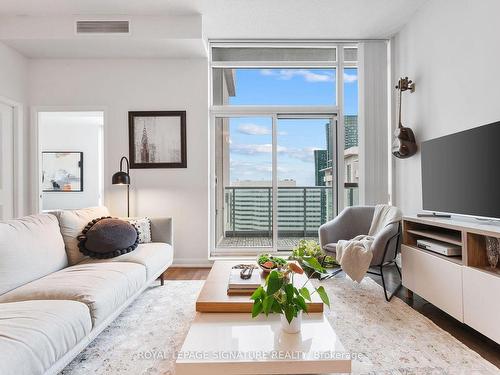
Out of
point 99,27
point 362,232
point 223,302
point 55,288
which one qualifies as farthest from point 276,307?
point 99,27

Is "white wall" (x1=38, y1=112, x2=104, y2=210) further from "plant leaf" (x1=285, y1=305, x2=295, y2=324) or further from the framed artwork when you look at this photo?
"plant leaf" (x1=285, y1=305, x2=295, y2=324)

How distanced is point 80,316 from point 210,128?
3.14 meters

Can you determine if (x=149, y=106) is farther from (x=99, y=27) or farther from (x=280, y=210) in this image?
(x=280, y=210)

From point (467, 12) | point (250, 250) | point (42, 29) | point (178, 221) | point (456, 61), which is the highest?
point (42, 29)

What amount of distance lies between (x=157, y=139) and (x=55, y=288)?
2609mm

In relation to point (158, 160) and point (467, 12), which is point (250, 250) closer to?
point (158, 160)

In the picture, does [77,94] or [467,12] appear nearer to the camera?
[467,12]

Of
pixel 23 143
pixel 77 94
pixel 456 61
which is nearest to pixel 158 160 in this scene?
pixel 77 94

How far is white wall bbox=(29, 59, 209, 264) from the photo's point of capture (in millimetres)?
4117

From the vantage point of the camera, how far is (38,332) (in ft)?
4.35

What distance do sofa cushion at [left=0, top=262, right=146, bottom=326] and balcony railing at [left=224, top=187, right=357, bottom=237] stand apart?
7.16 feet

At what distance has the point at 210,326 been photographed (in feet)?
5.27

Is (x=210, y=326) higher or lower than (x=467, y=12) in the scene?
lower

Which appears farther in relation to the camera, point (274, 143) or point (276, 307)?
point (274, 143)
